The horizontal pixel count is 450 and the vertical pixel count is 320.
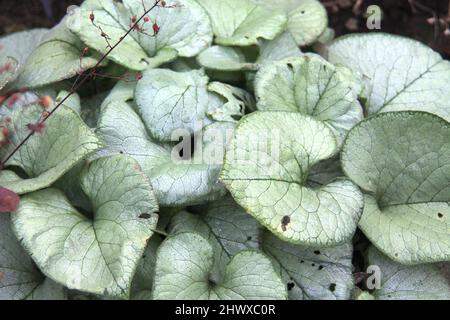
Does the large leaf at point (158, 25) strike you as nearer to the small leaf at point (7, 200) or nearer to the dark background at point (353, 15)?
the small leaf at point (7, 200)

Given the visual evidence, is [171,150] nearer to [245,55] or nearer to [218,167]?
[218,167]

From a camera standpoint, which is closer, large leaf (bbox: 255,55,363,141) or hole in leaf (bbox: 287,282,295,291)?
hole in leaf (bbox: 287,282,295,291)

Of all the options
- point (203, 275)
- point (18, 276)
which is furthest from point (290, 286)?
point (18, 276)

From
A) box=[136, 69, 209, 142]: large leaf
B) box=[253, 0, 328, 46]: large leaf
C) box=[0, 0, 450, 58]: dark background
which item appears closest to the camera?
box=[136, 69, 209, 142]: large leaf

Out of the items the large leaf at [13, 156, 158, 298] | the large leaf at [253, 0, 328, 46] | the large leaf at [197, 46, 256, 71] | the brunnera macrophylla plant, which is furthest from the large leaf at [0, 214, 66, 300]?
the large leaf at [253, 0, 328, 46]

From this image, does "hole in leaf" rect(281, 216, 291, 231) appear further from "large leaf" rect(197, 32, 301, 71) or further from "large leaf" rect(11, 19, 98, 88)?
"large leaf" rect(11, 19, 98, 88)

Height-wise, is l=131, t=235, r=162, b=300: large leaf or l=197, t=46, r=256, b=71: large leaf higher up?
Result: l=197, t=46, r=256, b=71: large leaf
